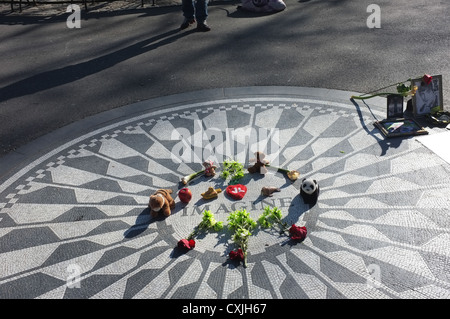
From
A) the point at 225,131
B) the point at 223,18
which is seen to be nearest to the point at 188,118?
the point at 225,131

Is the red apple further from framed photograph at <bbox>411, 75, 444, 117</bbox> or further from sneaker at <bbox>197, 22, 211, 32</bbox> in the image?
sneaker at <bbox>197, 22, 211, 32</bbox>

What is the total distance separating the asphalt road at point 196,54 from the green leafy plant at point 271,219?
4485 mm

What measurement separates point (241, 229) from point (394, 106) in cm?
424

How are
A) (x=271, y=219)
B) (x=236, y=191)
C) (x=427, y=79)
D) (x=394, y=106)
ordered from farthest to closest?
(x=394, y=106)
(x=427, y=79)
(x=236, y=191)
(x=271, y=219)

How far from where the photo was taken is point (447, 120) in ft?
26.2

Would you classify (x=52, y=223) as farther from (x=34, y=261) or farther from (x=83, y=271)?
(x=83, y=271)

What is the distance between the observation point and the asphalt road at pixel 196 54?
973 cm

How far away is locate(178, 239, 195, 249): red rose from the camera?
558 centimetres

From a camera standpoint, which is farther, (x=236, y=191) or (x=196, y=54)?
(x=196, y=54)

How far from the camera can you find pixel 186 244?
559cm

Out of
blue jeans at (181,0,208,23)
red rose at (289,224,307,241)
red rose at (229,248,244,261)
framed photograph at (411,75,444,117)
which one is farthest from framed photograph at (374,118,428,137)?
blue jeans at (181,0,208,23)

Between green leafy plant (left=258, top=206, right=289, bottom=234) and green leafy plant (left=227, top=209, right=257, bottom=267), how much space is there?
4.9 inches

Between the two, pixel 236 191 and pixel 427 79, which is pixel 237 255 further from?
pixel 427 79

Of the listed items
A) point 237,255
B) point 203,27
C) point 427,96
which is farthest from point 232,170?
point 203,27
